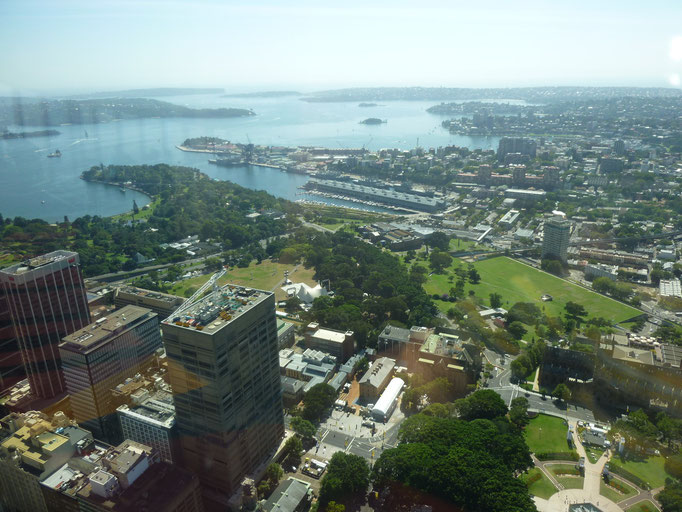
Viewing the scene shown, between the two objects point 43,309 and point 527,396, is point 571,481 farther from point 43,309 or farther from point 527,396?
point 43,309

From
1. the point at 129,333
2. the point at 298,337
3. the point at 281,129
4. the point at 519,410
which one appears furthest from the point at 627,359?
the point at 281,129

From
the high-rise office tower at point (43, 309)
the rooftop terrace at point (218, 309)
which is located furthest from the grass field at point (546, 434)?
the high-rise office tower at point (43, 309)

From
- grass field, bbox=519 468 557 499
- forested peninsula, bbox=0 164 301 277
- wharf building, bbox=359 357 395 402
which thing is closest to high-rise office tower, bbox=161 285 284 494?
wharf building, bbox=359 357 395 402

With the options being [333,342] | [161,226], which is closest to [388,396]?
[333,342]

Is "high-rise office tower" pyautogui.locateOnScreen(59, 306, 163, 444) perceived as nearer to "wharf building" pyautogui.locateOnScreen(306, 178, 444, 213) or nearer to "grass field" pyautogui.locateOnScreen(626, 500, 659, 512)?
"grass field" pyautogui.locateOnScreen(626, 500, 659, 512)

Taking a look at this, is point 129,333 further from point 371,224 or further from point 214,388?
point 371,224
